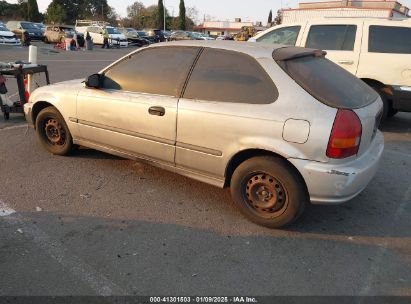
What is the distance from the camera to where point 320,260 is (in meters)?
3.07

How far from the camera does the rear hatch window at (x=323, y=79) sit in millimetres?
3270

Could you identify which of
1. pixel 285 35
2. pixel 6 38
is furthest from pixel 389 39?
pixel 6 38

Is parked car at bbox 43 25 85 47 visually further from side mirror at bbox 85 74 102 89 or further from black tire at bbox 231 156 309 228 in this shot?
black tire at bbox 231 156 309 228

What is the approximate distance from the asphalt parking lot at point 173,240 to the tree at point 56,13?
201 ft

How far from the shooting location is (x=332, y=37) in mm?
7219

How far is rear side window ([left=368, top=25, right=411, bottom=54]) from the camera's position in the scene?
21.8ft

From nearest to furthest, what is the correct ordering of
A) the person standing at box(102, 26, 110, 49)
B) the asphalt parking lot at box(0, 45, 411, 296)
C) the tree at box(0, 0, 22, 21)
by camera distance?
the asphalt parking lot at box(0, 45, 411, 296)
the person standing at box(102, 26, 110, 49)
the tree at box(0, 0, 22, 21)

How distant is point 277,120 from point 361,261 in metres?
1.34

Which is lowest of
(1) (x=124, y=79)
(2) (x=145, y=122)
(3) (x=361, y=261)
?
(3) (x=361, y=261)

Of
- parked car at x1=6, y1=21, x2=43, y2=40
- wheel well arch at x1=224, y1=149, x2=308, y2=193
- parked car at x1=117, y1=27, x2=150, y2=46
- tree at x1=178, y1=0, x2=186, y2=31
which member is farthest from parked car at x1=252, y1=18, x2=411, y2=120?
tree at x1=178, y1=0, x2=186, y2=31

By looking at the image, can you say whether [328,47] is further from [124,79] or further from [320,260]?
[320,260]

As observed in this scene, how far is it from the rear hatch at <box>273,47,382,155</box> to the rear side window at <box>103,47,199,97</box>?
3.14ft

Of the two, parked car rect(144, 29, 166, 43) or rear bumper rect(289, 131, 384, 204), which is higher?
parked car rect(144, 29, 166, 43)

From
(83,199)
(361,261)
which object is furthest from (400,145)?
(83,199)
